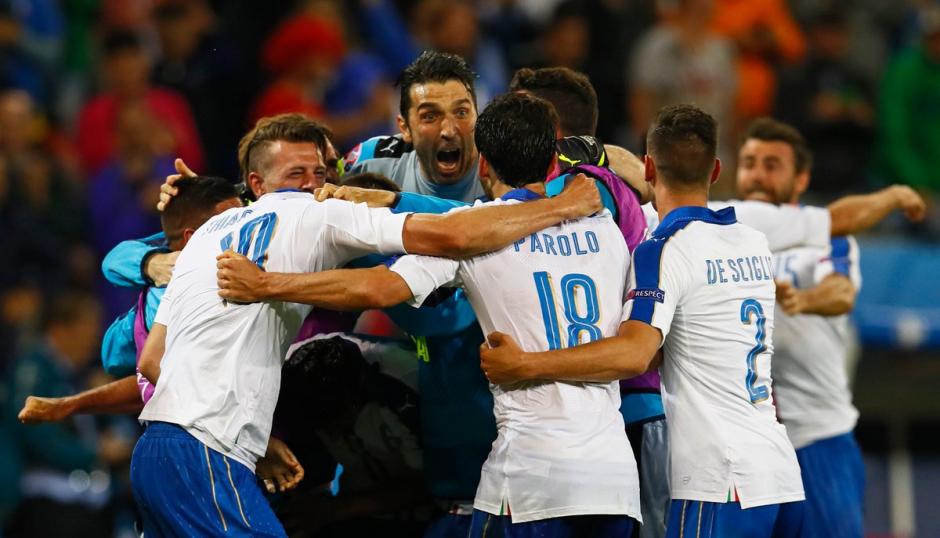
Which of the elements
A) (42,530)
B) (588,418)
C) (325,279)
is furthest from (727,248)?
(42,530)

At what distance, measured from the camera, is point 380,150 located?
24.1ft

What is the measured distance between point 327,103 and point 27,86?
2.64m

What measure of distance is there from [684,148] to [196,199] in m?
2.24

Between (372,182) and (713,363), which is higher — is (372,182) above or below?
above

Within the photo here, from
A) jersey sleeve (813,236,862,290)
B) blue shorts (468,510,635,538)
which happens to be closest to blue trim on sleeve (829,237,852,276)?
jersey sleeve (813,236,862,290)

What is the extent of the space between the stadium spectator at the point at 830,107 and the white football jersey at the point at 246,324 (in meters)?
7.60

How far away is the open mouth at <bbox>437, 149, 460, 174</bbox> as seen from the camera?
22.6 feet


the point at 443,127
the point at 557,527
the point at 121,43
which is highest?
the point at 121,43

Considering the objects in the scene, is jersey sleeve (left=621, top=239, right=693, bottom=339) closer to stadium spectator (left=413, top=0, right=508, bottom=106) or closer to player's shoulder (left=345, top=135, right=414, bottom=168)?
player's shoulder (left=345, top=135, right=414, bottom=168)

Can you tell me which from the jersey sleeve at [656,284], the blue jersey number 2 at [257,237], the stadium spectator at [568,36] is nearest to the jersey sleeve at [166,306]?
the blue jersey number 2 at [257,237]

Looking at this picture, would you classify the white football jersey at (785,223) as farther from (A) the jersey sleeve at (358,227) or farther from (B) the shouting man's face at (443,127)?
(A) the jersey sleeve at (358,227)

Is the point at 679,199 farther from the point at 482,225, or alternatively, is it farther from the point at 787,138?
the point at 787,138

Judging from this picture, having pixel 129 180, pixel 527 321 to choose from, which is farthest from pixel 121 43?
pixel 527 321

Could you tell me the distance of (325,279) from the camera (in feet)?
18.1
